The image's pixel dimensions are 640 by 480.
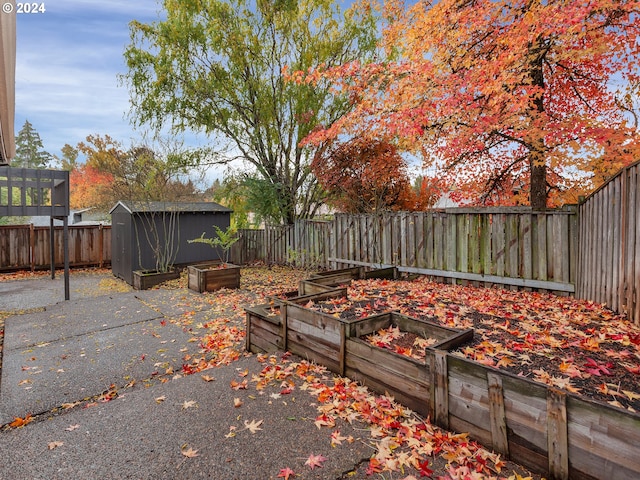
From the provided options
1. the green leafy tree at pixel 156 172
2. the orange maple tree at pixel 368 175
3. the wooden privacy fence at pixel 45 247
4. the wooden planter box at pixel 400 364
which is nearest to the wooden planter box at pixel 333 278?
the wooden planter box at pixel 400 364

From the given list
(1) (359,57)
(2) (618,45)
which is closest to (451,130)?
(2) (618,45)

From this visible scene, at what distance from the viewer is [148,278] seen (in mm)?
9367

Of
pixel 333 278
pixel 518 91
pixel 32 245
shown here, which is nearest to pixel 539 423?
pixel 333 278

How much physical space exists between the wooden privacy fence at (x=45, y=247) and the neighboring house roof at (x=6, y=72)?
8532 mm

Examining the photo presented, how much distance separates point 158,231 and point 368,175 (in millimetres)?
6797

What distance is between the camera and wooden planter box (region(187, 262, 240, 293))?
8086 millimetres

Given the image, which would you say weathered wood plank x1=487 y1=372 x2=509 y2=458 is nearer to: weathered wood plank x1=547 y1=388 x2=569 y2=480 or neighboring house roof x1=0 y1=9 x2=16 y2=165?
weathered wood plank x1=547 y1=388 x2=569 y2=480

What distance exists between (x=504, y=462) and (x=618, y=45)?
7.86 metres

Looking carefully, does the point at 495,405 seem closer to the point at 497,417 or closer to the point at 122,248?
the point at 497,417

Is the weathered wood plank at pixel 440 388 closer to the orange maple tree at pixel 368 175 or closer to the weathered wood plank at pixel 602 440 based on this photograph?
the weathered wood plank at pixel 602 440

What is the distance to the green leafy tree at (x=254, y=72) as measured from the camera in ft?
38.6

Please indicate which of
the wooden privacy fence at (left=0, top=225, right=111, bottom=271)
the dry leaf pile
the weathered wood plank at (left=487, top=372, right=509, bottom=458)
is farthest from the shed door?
the weathered wood plank at (left=487, top=372, right=509, bottom=458)

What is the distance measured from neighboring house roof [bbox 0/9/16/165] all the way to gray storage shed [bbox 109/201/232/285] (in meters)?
5.16

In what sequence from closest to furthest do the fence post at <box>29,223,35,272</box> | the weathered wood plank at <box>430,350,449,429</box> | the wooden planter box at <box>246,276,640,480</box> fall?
the wooden planter box at <box>246,276,640,480</box>
the weathered wood plank at <box>430,350,449,429</box>
the fence post at <box>29,223,35,272</box>
